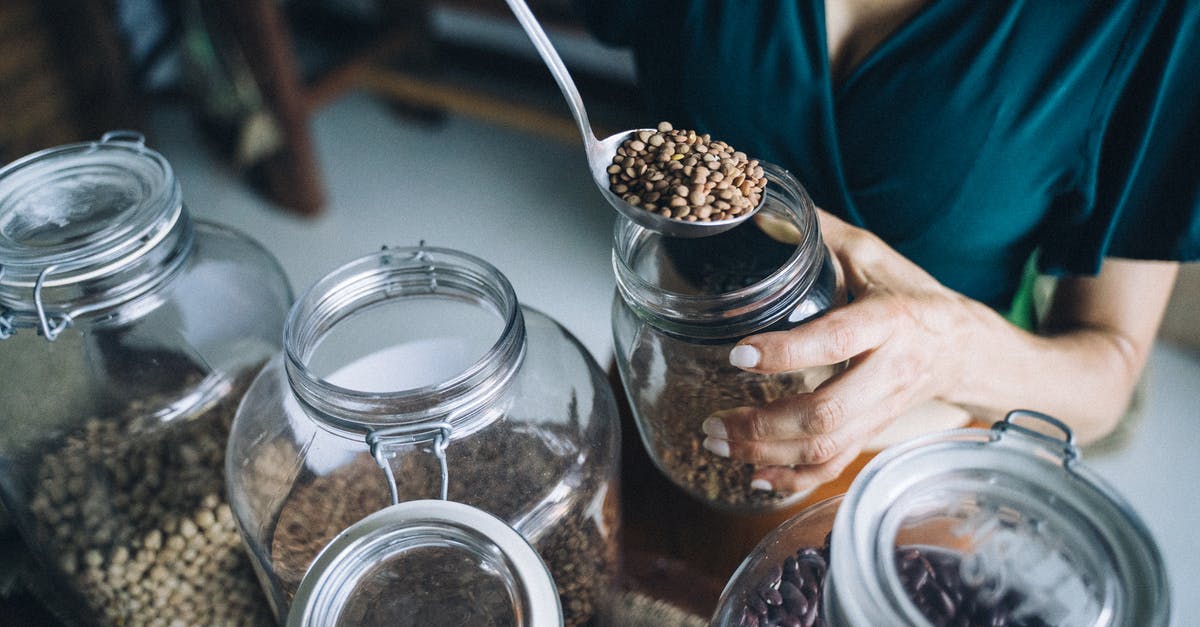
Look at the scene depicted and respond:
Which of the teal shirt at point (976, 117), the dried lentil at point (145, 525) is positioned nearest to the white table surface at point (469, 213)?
the teal shirt at point (976, 117)

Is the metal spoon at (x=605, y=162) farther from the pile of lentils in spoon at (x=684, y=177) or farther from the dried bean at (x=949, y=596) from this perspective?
the dried bean at (x=949, y=596)

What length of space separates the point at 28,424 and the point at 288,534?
221 mm

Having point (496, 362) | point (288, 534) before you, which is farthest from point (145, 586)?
point (496, 362)

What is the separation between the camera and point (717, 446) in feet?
1.82

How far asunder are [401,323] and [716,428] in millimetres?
214

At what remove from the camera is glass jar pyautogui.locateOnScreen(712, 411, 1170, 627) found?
13.2 inches

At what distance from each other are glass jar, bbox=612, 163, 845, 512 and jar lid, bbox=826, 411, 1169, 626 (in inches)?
6.3

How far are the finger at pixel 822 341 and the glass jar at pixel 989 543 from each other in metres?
0.12

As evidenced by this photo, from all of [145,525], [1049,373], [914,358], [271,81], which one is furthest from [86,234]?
[271,81]

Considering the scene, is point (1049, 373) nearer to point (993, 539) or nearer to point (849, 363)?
point (849, 363)

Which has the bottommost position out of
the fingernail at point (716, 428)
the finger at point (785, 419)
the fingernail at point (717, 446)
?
the fingernail at point (717, 446)

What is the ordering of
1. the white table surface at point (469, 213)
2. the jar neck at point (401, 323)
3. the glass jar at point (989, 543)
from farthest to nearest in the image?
the white table surface at point (469, 213)
the jar neck at point (401, 323)
the glass jar at point (989, 543)

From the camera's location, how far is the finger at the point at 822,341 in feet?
1.60

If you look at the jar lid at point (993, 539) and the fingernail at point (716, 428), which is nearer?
the jar lid at point (993, 539)
